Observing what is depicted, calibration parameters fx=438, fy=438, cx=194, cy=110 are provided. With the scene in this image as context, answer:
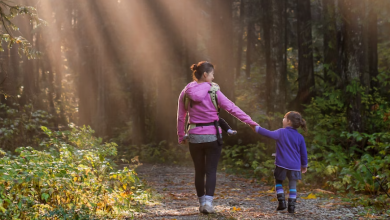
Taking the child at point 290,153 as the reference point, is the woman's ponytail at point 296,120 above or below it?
above

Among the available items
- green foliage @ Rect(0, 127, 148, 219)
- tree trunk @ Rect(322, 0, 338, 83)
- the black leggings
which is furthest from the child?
tree trunk @ Rect(322, 0, 338, 83)

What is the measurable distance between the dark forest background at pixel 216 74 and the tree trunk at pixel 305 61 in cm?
5

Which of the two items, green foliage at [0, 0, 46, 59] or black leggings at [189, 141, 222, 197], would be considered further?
green foliage at [0, 0, 46, 59]

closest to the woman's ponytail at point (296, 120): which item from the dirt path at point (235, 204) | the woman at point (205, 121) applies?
the woman at point (205, 121)

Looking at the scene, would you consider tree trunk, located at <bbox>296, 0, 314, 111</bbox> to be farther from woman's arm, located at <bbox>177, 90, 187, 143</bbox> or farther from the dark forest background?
woman's arm, located at <bbox>177, 90, 187, 143</bbox>

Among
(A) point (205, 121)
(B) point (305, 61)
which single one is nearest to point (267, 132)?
(A) point (205, 121)

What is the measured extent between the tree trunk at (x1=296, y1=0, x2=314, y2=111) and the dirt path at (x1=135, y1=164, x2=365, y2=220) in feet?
27.8

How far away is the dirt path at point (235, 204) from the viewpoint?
255 inches

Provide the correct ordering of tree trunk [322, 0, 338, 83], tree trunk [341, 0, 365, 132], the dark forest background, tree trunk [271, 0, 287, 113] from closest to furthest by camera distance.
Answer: tree trunk [341, 0, 365, 132]
the dark forest background
tree trunk [322, 0, 338, 83]
tree trunk [271, 0, 287, 113]

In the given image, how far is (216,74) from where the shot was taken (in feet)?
55.4

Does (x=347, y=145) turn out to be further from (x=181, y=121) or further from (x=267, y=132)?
(x=181, y=121)

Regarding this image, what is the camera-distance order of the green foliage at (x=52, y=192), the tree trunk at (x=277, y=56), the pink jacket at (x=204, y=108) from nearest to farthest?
the green foliage at (x=52, y=192) < the pink jacket at (x=204, y=108) < the tree trunk at (x=277, y=56)

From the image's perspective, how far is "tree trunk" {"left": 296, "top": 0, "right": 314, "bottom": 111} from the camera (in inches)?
767

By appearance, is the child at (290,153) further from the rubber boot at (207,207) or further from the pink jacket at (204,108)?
the rubber boot at (207,207)
